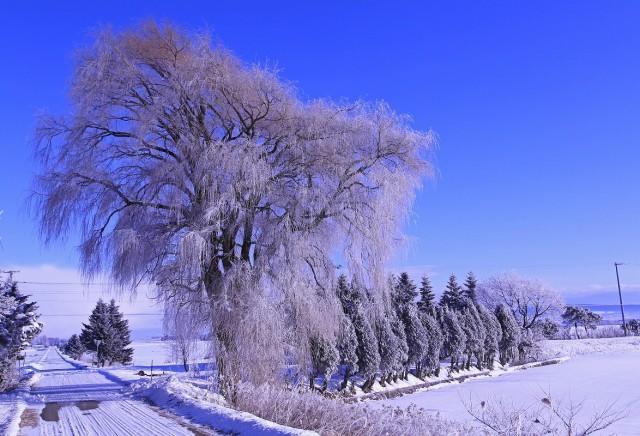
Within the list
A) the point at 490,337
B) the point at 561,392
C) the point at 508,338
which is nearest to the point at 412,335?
the point at 561,392

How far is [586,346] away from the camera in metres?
60.5

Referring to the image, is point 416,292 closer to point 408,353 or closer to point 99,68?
point 408,353

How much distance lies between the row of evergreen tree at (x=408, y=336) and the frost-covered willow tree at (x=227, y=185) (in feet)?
6.63

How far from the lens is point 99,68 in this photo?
13.5m

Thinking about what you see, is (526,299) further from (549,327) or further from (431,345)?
(431,345)

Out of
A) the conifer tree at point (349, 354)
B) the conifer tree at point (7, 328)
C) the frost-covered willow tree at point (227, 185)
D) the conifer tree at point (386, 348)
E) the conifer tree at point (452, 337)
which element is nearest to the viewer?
the frost-covered willow tree at point (227, 185)

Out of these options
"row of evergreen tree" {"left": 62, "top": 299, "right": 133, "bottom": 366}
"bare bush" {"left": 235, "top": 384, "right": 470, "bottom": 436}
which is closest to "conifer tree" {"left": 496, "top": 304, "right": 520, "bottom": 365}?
"row of evergreen tree" {"left": 62, "top": 299, "right": 133, "bottom": 366}

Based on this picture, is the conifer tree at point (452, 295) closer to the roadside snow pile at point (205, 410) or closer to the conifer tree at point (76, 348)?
the roadside snow pile at point (205, 410)

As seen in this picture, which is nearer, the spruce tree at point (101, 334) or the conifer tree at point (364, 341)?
the conifer tree at point (364, 341)

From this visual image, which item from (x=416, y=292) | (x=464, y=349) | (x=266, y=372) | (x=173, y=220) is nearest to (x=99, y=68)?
(x=173, y=220)

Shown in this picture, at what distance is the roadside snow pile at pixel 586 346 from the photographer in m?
56.4

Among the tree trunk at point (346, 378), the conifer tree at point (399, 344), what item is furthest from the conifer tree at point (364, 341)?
the conifer tree at point (399, 344)

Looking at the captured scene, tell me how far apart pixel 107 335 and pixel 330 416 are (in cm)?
5653

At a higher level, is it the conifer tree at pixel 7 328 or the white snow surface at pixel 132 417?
the conifer tree at pixel 7 328
